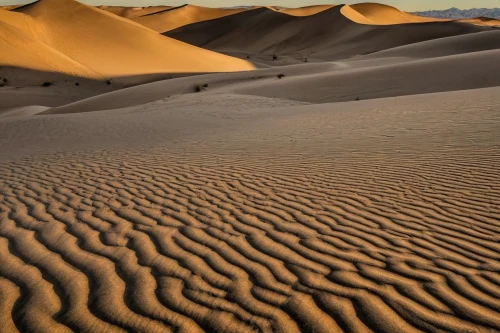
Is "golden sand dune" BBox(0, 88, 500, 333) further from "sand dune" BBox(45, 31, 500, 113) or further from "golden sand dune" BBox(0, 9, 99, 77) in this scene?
"golden sand dune" BBox(0, 9, 99, 77)

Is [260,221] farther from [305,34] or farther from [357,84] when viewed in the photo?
[305,34]

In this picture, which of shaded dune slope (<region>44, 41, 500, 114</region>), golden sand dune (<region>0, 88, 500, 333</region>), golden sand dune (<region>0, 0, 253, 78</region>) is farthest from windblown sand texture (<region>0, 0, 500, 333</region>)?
golden sand dune (<region>0, 0, 253, 78</region>)

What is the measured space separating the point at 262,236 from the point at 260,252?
39 centimetres

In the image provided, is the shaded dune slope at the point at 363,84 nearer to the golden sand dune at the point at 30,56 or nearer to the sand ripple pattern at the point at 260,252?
the golden sand dune at the point at 30,56

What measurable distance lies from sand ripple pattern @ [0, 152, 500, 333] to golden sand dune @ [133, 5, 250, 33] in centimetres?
10119

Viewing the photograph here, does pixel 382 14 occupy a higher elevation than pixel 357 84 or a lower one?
higher

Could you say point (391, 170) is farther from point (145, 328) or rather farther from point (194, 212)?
point (145, 328)

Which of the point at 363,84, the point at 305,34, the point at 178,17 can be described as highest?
the point at 178,17

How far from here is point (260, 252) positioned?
4133mm

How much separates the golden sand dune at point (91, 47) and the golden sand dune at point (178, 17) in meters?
49.0

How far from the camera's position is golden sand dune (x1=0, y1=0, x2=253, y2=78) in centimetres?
3712

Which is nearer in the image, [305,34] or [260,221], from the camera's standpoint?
[260,221]

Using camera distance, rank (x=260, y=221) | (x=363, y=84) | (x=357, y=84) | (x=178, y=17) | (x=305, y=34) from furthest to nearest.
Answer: (x=178, y=17), (x=305, y=34), (x=357, y=84), (x=363, y=84), (x=260, y=221)

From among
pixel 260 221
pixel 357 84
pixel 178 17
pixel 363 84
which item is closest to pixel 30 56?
pixel 357 84
